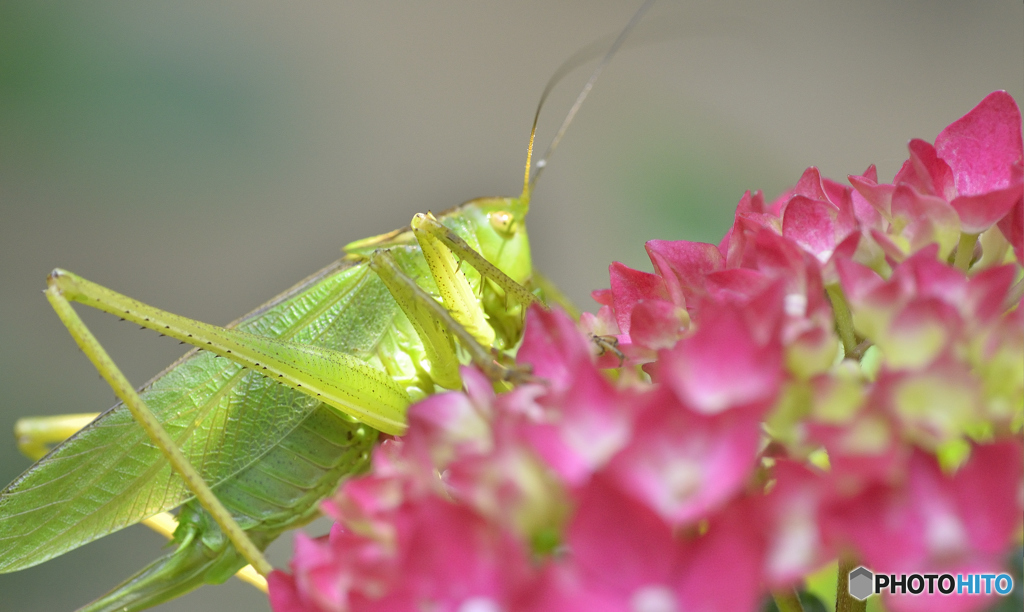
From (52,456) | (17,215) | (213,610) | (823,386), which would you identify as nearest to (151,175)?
(17,215)

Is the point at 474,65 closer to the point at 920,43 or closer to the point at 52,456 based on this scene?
the point at 920,43

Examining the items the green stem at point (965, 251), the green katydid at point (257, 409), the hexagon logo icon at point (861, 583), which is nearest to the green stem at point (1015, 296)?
the green stem at point (965, 251)

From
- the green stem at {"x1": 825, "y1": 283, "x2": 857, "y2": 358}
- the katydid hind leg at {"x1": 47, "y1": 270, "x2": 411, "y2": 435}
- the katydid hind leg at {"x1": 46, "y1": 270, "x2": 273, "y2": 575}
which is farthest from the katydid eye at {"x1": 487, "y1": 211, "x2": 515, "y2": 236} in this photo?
the green stem at {"x1": 825, "y1": 283, "x2": 857, "y2": 358}

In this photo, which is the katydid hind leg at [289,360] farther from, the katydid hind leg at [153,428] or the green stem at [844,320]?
the green stem at [844,320]

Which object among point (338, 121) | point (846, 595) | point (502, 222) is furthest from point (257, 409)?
point (338, 121)

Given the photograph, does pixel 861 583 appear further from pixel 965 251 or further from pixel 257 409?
pixel 257 409

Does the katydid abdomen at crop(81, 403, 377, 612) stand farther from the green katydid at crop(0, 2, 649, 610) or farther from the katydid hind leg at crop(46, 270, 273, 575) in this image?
the katydid hind leg at crop(46, 270, 273, 575)
